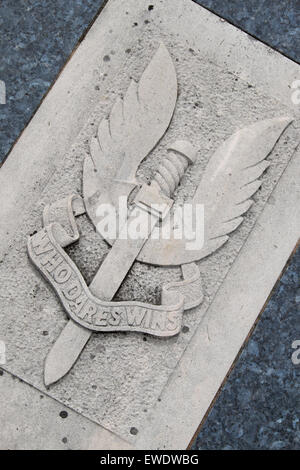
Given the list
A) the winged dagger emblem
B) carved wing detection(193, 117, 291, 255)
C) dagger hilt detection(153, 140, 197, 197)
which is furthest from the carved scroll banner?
dagger hilt detection(153, 140, 197, 197)

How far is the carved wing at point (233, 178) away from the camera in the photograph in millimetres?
2188

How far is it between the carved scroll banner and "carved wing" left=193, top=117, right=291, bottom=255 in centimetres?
16

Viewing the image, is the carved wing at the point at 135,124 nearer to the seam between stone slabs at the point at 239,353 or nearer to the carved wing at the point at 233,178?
the carved wing at the point at 233,178

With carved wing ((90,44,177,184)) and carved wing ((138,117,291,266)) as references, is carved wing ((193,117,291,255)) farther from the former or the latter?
carved wing ((90,44,177,184))

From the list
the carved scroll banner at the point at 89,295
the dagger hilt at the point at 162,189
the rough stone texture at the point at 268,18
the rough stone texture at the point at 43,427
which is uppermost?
the rough stone texture at the point at 268,18

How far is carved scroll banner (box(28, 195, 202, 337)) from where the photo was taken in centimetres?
212

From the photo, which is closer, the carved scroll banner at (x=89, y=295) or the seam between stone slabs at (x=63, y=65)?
the carved scroll banner at (x=89, y=295)

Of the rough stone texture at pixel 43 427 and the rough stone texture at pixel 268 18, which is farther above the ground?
the rough stone texture at pixel 268 18

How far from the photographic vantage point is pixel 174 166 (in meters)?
2.19

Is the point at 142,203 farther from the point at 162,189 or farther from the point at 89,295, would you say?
the point at 89,295

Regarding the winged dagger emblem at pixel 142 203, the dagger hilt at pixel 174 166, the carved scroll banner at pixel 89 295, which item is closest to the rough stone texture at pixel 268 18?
the winged dagger emblem at pixel 142 203

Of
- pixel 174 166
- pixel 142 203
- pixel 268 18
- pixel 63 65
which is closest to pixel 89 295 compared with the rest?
pixel 142 203

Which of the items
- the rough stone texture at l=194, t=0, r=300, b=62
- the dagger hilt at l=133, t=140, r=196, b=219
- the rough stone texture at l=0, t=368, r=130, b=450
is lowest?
the rough stone texture at l=0, t=368, r=130, b=450

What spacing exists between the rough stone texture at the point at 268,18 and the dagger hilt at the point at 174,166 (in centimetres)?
47
